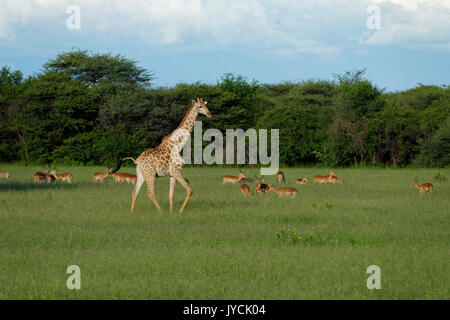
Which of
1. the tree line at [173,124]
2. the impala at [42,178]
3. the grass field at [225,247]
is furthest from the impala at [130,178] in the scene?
the tree line at [173,124]

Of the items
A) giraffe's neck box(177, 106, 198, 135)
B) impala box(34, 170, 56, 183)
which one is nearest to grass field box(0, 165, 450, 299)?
giraffe's neck box(177, 106, 198, 135)

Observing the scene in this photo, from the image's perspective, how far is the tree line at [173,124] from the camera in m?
36.3

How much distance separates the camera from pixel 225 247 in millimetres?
9539

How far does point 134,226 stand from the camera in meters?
11.8

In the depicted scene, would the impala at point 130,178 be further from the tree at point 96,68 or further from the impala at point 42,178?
the tree at point 96,68

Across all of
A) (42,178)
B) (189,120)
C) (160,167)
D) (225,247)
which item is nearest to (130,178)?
(42,178)

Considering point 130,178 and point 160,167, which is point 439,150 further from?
point 160,167

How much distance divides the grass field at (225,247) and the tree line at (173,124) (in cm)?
1978

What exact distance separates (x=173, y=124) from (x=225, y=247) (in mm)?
30415

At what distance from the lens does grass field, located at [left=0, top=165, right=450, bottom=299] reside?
703 centimetres

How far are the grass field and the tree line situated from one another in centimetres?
1978

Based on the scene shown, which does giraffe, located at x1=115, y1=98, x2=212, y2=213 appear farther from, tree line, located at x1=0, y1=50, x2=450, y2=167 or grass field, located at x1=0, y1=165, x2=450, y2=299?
tree line, located at x1=0, y1=50, x2=450, y2=167

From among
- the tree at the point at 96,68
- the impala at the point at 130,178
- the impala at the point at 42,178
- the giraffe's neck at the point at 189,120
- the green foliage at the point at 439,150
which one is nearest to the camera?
the giraffe's neck at the point at 189,120
